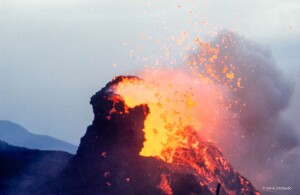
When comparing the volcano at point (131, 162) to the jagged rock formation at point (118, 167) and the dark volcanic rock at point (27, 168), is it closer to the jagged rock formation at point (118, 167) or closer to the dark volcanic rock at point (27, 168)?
the jagged rock formation at point (118, 167)

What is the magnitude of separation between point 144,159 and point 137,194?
226 inches

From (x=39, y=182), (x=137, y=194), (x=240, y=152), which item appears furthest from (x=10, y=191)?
(x=240, y=152)

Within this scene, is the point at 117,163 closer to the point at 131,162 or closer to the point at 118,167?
the point at 118,167

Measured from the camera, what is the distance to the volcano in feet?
194

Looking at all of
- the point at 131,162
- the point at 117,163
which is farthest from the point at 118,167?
the point at 131,162

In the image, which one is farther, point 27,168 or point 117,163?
point 27,168

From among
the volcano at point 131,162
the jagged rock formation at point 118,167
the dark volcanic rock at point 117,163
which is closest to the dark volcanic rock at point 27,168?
the jagged rock formation at point 118,167

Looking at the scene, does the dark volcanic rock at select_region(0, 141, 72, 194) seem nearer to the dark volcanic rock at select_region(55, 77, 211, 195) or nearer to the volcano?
the volcano

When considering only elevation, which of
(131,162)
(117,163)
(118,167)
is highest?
(131,162)

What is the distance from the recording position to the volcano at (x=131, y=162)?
194ft

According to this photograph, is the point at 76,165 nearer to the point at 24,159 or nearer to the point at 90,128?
the point at 90,128

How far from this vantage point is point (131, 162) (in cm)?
6172

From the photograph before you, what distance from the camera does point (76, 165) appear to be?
→ 65.7m

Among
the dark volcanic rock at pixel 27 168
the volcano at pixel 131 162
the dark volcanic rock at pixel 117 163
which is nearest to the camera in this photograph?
the dark volcanic rock at pixel 117 163
